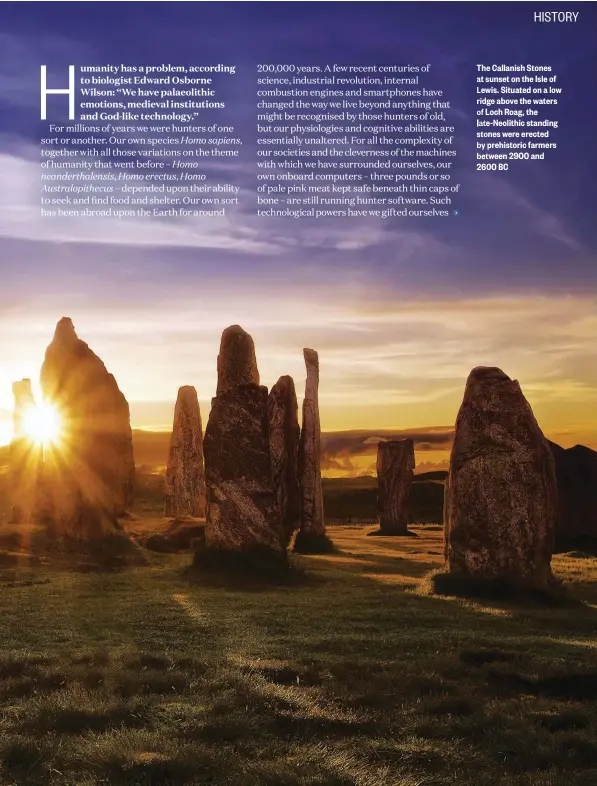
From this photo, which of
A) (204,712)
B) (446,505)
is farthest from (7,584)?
(204,712)

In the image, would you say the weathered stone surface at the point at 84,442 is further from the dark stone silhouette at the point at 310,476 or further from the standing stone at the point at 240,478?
the standing stone at the point at 240,478

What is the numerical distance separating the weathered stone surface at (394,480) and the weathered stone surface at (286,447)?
A: 9.57 meters

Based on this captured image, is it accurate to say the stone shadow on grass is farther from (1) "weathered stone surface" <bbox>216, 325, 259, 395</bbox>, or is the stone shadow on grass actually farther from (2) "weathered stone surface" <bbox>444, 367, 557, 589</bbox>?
(1) "weathered stone surface" <bbox>216, 325, 259, 395</bbox>

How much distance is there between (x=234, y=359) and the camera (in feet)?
92.7

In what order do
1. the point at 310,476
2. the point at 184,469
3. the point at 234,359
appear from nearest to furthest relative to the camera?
1. the point at 234,359
2. the point at 310,476
3. the point at 184,469

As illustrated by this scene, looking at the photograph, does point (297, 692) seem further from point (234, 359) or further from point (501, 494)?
point (234, 359)

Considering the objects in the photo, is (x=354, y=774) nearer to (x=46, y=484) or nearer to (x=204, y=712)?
(x=204, y=712)

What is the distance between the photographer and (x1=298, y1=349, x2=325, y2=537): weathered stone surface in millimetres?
31141

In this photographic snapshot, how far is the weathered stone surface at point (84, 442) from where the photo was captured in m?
29.8

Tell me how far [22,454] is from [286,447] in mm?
20900

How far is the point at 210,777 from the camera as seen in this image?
26.4 ft

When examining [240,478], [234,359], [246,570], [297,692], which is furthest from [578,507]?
[297,692]

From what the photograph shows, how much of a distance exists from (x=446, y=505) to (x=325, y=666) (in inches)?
390

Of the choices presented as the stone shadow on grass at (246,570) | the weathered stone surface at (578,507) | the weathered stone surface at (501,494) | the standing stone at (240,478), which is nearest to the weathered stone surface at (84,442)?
the stone shadow on grass at (246,570)
